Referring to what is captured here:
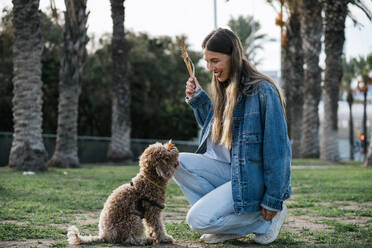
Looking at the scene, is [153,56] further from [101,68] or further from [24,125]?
[24,125]

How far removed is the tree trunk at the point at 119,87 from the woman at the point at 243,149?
1503 centimetres

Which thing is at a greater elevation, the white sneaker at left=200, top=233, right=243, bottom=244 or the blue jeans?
the blue jeans

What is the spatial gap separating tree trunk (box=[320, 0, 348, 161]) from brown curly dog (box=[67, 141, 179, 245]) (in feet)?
59.6

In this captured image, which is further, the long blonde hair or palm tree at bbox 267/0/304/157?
palm tree at bbox 267/0/304/157

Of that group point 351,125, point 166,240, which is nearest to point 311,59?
point 166,240

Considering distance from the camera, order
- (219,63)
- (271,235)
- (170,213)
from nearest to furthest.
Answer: (219,63) < (271,235) < (170,213)

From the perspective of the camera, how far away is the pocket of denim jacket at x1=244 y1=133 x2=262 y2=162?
169 inches

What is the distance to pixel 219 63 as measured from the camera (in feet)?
14.6

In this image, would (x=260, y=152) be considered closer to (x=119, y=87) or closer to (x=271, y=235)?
(x=271, y=235)

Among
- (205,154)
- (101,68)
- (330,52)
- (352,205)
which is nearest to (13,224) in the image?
(205,154)

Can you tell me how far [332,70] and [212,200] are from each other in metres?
18.4

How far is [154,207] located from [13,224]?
1.83 meters

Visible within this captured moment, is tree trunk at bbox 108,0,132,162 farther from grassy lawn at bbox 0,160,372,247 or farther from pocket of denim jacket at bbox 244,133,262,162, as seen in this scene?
pocket of denim jacket at bbox 244,133,262,162

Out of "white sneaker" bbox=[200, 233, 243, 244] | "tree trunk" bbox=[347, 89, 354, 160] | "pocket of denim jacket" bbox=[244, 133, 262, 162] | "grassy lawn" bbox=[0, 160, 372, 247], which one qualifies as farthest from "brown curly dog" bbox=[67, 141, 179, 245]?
"tree trunk" bbox=[347, 89, 354, 160]
